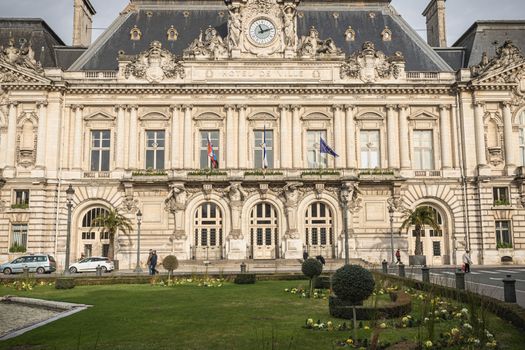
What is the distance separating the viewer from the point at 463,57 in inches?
2044

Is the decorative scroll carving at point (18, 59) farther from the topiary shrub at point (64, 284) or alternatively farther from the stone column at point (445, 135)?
the stone column at point (445, 135)

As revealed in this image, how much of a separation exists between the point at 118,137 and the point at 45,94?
7334mm

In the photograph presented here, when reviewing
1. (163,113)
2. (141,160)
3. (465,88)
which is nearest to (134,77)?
(163,113)

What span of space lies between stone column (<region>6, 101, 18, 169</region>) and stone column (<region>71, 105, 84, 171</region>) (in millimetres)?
4846

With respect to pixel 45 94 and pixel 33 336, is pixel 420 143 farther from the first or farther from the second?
pixel 33 336

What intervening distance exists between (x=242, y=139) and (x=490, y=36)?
26.5 m

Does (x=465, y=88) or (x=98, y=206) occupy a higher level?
(x=465, y=88)

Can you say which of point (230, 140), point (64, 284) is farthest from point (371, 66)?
point (64, 284)

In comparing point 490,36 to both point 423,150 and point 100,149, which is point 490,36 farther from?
point 100,149

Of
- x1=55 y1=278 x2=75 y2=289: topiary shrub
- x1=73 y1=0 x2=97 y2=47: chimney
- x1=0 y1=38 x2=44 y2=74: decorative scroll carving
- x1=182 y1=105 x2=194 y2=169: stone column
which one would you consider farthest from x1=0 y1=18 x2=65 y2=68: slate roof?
x1=55 y1=278 x2=75 y2=289: topiary shrub

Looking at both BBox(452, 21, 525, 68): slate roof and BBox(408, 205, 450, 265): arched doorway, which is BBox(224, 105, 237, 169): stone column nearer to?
BBox(408, 205, 450, 265): arched doorway

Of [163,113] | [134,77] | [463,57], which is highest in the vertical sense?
[463,57]

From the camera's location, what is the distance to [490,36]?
50875 mm

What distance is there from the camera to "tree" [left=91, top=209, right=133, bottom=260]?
4288 centimetres
